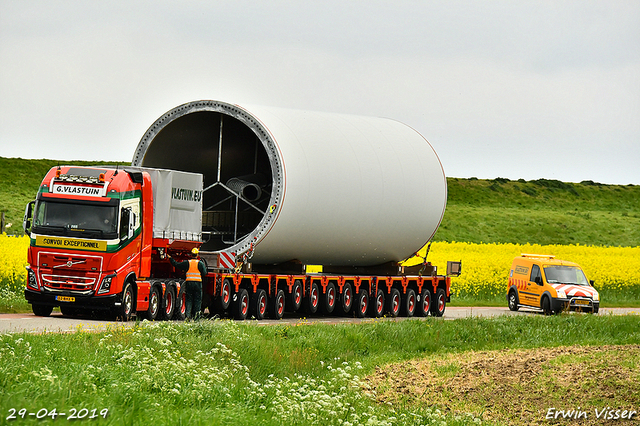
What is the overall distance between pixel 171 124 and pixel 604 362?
14300 mm

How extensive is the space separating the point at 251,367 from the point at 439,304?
18.4 m

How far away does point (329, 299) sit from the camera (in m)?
28.5

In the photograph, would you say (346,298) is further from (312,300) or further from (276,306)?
(276,306)

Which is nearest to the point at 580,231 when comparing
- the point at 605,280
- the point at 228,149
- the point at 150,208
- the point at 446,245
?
the point at 446,245

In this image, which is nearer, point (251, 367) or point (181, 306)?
point (251, 367)

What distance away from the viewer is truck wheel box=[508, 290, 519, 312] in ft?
121

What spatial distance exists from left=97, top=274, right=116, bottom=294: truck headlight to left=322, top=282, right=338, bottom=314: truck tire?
829 centimetres

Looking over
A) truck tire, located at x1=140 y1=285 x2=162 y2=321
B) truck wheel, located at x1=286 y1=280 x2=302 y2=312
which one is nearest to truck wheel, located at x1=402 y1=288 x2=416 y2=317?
truck wheel, located at x1=286 y1=280 x2=302 y2=312

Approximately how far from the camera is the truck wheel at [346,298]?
28969 millimetres

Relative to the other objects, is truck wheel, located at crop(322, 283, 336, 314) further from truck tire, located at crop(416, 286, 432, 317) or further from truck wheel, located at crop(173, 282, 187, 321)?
truck wheel, located at crop(173, 282, 187, 321)

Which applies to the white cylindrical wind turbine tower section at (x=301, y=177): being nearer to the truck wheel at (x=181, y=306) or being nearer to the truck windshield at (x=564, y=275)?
the truck wheel at (x=181, y=306)

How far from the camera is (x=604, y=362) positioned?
1800cm

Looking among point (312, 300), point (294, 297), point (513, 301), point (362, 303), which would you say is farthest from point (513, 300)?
point (294, 297)

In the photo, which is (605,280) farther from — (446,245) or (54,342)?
(54,342)
